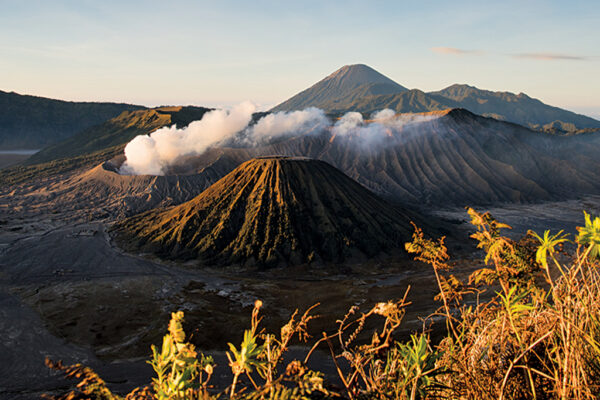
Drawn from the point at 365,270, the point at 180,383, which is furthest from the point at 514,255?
the point at 365,270

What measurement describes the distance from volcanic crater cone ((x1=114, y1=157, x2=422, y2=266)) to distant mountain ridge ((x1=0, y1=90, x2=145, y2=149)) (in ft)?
435

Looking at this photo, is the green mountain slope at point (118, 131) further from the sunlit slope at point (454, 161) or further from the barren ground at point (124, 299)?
the barren ground at point (124, 299)

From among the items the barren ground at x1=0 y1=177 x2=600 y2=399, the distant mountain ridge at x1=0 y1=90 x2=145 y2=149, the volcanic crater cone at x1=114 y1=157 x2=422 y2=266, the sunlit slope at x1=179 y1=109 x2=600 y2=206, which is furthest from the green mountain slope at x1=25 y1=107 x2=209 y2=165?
the barren ground at x1=0 y1=177 x2=600 y2=399

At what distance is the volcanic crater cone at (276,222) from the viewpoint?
134 feet

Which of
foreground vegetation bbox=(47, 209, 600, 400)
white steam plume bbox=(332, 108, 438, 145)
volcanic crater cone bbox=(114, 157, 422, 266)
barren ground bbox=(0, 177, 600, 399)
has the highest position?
white steam plume bbox=(332, 108, 438, 145)

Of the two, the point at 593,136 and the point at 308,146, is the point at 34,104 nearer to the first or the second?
the point at 308,146

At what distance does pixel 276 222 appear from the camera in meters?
43.2

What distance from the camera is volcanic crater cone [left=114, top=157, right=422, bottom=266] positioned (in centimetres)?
4072

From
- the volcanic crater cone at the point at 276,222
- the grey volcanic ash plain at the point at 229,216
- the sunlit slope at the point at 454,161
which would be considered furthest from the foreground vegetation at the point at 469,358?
the sunlit slope at the point at 454,161

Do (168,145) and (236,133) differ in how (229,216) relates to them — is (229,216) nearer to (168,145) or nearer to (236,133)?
(168,145)

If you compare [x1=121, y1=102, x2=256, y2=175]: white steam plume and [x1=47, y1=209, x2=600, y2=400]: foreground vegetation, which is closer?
[x1=47, y1=209, x2=600, y2=400]: foreground vegetation

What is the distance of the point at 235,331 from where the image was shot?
993 inches

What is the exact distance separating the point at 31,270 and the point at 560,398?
138 feet

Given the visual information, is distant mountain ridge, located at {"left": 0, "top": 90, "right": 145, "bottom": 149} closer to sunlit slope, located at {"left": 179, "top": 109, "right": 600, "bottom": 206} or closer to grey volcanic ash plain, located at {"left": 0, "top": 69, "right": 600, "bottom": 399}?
grey volcanic ash plain, located at {"left": 0, "top": 69, "right": 600, "bottom": 399}
